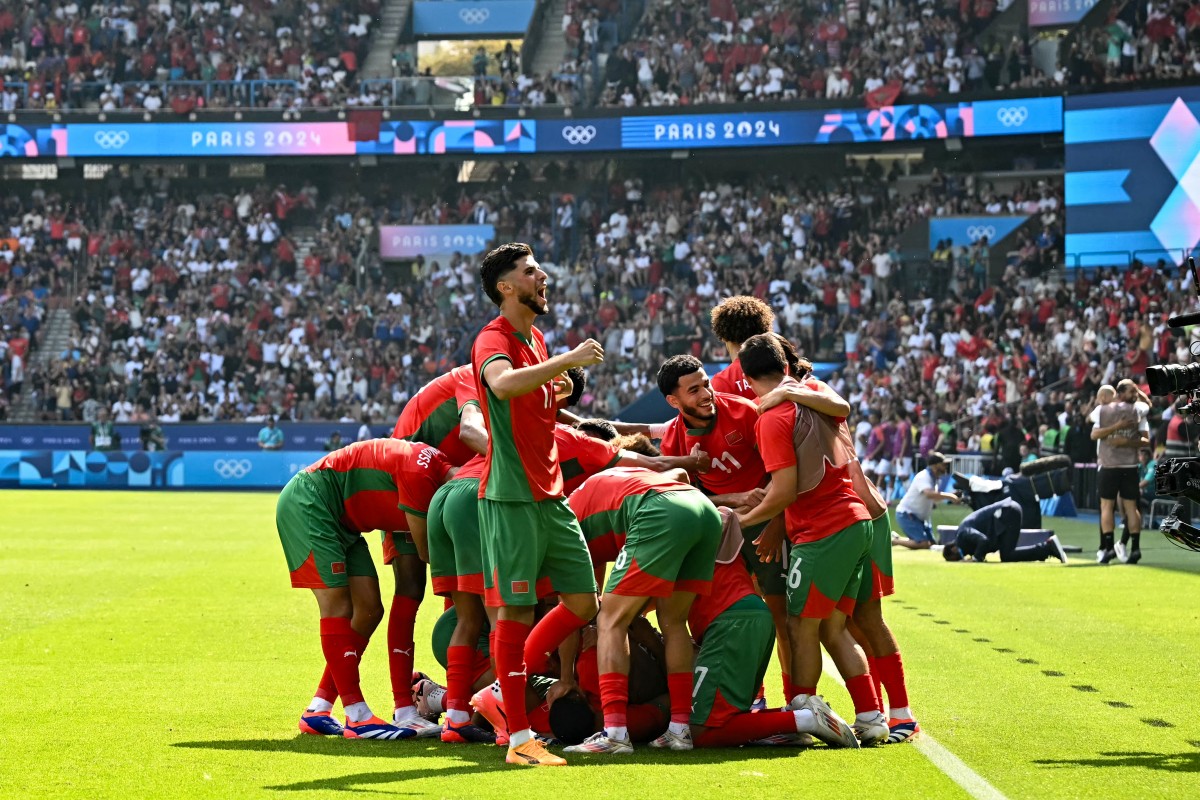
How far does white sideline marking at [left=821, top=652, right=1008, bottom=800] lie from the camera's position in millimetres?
5852

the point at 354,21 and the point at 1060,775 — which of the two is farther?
the point at 354,21

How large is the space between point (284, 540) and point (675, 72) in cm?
3628

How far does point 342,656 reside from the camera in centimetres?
739

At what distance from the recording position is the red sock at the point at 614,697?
267 inches

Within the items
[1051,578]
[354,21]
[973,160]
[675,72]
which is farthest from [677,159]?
[1051,578]

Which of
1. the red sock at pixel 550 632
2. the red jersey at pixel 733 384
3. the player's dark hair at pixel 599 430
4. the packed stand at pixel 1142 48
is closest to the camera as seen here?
the red sock at pixel 550 632

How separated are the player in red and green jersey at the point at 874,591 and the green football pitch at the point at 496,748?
0.70 feet

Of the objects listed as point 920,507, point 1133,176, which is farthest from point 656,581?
point 1133,176

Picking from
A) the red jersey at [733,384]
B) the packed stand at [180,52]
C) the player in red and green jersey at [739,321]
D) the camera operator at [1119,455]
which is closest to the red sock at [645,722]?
the player in red and green jersey at [739,321]

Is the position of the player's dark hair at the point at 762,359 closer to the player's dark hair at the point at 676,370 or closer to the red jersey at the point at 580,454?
the player's dark hair at the point at 676,370

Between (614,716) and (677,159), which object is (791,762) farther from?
(677,159)

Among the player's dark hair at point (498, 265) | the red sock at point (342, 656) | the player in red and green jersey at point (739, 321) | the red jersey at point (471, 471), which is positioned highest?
the player's dark hair at point (498, 265)

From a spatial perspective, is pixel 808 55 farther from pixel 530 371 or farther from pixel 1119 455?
pixel 530 371

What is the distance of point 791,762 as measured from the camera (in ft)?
21.6
